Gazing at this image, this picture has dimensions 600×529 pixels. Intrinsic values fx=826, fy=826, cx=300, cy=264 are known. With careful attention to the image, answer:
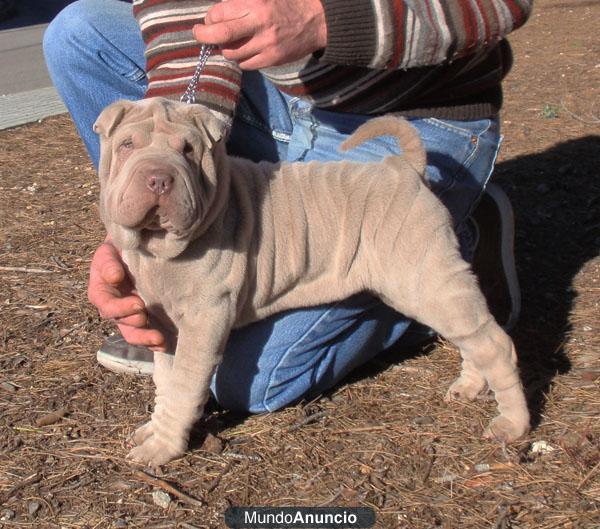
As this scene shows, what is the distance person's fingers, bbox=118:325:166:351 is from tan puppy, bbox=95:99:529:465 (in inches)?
2.8

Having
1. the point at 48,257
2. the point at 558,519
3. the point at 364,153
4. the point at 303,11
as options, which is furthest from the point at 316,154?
the point at 48,257

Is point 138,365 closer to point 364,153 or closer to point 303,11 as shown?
point 364,153

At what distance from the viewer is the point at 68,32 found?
341 cm

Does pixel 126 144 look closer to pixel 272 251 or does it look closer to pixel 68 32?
pixel 272 251

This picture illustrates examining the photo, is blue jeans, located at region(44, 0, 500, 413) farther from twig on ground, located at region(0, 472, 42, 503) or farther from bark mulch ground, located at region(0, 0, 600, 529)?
twig on ground, located at region(0, 472, 42, 503)

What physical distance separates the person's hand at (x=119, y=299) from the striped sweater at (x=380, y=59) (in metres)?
0.62

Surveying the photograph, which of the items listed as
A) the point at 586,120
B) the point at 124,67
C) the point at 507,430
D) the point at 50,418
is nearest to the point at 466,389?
the point at 507,430

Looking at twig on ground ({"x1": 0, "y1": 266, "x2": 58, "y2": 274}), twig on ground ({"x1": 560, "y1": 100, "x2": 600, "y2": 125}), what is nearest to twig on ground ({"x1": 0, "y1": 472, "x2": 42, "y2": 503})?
twig on ground ({"x1": 0, "y1": 266, "x2": 58, "y2": 274})

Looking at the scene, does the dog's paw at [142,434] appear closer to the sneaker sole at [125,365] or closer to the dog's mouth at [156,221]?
the sneaker sole at [125,365]

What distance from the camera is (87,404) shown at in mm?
3029

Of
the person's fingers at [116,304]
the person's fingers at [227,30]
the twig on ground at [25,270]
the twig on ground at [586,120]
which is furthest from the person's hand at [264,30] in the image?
the twig on ground at [586,120]

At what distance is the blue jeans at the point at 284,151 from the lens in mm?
2986

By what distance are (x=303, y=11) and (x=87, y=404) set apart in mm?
1612

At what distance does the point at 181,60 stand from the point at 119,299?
2.89 feet
